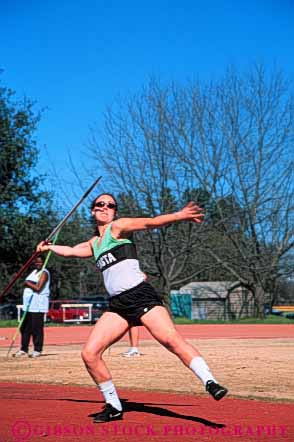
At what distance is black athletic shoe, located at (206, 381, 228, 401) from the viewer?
258 inches

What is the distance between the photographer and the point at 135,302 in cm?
707

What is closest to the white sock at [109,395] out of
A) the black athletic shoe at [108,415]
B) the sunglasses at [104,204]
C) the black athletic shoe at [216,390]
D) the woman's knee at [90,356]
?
the black athletic shoe at [108,415]

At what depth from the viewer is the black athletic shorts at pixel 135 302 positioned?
705cm

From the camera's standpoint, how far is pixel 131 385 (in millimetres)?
10023

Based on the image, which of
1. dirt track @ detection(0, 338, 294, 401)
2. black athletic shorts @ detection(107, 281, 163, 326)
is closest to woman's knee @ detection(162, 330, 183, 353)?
black athletic shorts @ detection(107, 281, 163, 326)

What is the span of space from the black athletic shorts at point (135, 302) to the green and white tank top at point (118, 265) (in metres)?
0.05

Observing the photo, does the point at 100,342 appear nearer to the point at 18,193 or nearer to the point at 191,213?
the point at 191,213

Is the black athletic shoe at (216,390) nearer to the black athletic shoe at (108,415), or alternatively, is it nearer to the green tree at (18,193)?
the black athletic shoe at (108,415)

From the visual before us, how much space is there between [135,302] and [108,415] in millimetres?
1056

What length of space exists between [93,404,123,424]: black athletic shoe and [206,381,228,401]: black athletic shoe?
99 centimetres

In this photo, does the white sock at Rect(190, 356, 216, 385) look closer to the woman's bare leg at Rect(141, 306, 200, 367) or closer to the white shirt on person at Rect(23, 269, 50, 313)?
the woman's bare leg at Rect(141, 306, 200, 367)

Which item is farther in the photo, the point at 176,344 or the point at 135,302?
the point at 135,302

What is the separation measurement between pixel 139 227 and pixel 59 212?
118 ft

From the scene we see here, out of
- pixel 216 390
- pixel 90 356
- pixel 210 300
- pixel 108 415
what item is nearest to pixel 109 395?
pixel 108 415
